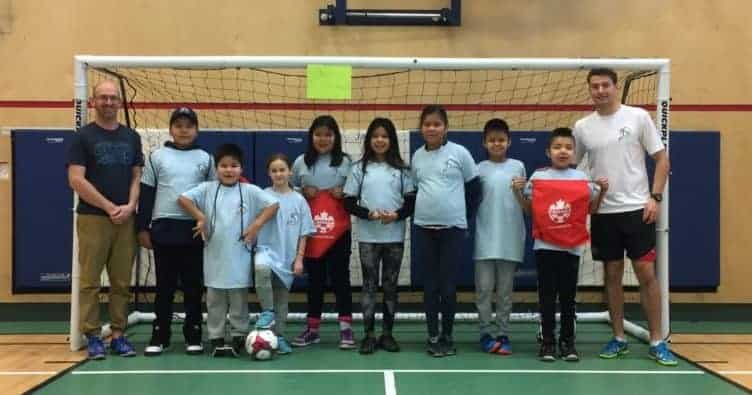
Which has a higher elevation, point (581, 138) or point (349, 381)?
point (581, 138)

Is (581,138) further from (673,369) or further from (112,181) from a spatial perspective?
(112,181)

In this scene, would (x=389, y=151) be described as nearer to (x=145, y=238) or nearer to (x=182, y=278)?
(x=182, y=278)

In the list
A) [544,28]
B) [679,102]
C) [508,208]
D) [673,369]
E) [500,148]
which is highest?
[544,28]

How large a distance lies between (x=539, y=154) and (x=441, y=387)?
302 cm

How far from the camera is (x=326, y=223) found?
500cm

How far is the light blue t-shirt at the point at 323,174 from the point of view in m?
5.04

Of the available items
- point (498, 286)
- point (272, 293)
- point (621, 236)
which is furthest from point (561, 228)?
point (272, 293)

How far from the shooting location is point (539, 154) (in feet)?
20.9

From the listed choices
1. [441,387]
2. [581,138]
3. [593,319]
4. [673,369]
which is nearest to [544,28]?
[581,138]

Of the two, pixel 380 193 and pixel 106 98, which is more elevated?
pixel 106 98

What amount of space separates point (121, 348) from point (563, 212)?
3.10m

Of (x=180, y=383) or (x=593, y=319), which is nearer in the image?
(x=180, y=383)

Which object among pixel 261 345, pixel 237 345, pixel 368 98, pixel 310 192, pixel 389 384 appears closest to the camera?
pixel 389 384

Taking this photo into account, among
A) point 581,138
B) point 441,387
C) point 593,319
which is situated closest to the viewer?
point 441,387
